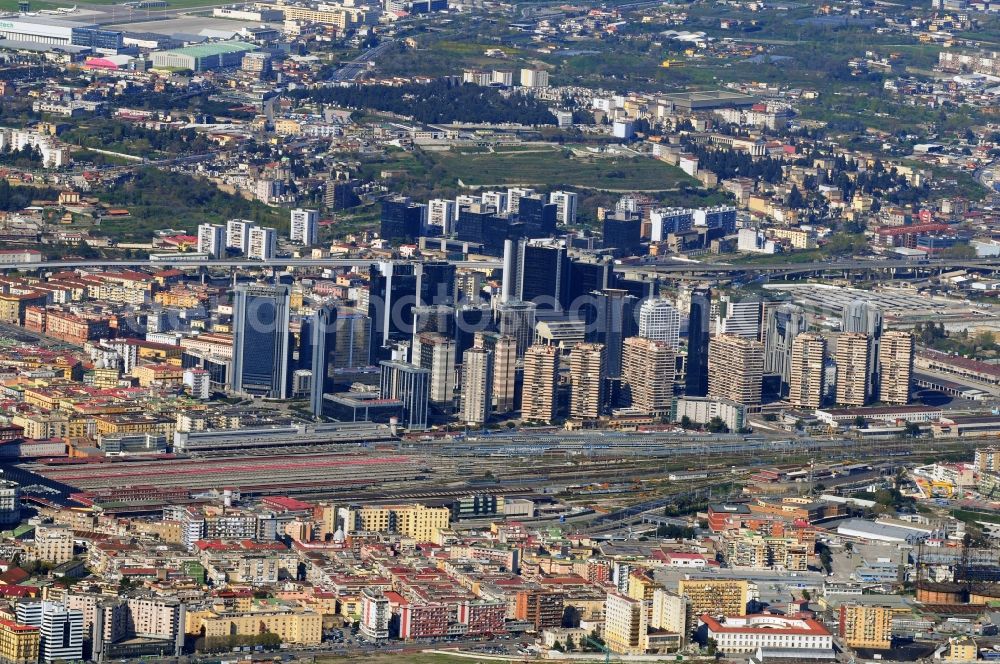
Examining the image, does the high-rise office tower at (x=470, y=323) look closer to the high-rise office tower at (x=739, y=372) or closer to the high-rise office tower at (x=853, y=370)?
the high-rise office tower at (x=739, y=372)

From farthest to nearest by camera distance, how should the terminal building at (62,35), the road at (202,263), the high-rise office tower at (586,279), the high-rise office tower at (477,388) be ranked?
the terminal building at (62,35) < the road at (202,263) < the high-rise office tower at (586,279) < the high-rise office tower at (477,388)

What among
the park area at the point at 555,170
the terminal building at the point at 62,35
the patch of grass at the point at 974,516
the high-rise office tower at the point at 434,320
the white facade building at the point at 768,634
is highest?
the terminal building at the point at 62,35

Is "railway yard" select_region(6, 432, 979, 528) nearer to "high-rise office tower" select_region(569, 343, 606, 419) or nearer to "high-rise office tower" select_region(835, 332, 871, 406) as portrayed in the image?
"high-rise office tower" select_region(569, 343, 606, 419)

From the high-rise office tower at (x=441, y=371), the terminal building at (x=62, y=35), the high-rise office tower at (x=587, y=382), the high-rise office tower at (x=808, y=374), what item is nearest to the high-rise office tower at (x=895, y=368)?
the high-rise office tower at (x=808, y=374)

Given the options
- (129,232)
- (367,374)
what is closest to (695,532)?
(367,374)

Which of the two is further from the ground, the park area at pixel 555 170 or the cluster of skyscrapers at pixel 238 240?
the park area at pixel 555 170

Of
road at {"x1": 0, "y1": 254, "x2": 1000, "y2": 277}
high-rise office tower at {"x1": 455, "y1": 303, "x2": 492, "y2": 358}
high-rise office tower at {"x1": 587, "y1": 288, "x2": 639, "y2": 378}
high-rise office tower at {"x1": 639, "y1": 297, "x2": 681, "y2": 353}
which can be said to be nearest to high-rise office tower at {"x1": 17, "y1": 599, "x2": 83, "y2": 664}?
high-rise office tower at {"x1": 455, "y1": 303, "x2": 492, "y2": 358}
